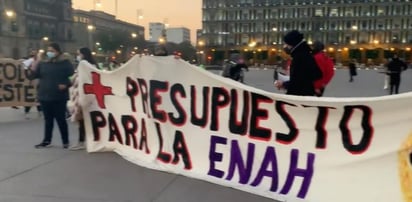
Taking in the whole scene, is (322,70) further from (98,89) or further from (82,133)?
(82,133)

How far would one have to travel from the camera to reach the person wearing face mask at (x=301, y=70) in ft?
18.1

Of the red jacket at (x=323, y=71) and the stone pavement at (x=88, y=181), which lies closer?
the stone pavement at (x=88, y=181)

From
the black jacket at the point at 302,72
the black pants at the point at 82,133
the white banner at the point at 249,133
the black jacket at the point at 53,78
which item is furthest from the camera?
the black pants at the point at 82,133

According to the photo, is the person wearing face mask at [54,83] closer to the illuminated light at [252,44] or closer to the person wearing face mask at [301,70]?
the person wearing face mask at [301,70]

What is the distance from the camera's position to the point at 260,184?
5074mm

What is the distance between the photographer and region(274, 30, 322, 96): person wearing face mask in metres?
5.53

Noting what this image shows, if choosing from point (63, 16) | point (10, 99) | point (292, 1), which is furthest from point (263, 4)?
point (10, 99)

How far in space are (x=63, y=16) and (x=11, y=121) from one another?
120m

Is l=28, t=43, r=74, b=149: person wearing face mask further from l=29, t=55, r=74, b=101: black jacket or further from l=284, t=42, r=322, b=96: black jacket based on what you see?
l=284, t=42, r=322, b=96: black jacket

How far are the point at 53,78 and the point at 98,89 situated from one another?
2.34ft

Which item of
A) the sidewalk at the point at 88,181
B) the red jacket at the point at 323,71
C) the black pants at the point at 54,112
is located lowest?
the sidewalk at the point at 88,181

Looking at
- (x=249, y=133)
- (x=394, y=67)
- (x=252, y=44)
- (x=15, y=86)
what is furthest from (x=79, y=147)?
(x=252, y=44)

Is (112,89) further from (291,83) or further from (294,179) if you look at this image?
(294,179)

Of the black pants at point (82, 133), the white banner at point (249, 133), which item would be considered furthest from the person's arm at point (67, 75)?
the black pants at point (82, 133)
